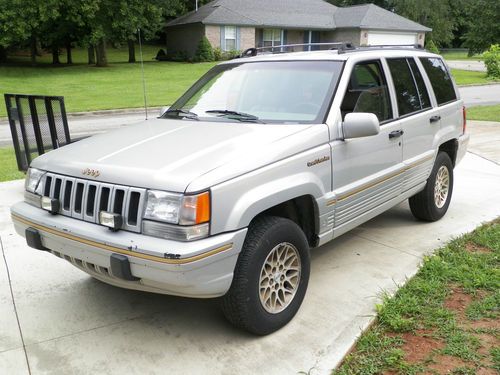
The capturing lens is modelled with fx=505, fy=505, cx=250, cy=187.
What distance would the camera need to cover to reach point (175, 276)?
2.84m

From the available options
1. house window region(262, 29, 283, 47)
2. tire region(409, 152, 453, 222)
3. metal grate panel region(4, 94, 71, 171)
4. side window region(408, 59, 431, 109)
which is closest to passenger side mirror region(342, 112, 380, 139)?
side window region(408, 59, 431, 109)

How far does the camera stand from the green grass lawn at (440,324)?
306 cm

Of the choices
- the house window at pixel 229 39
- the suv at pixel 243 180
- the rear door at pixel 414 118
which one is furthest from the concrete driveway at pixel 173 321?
the house window at pixel 229 39

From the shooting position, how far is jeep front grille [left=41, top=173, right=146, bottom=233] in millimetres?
3004

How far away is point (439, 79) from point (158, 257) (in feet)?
13.6

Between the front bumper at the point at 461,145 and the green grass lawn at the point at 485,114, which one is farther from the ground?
the front bumper at the point at 461,145

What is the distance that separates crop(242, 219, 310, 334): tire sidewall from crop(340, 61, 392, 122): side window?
113cm

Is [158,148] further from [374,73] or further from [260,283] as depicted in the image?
[374,73]

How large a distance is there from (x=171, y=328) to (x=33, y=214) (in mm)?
1249

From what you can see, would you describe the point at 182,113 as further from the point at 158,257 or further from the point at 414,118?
→ the point at 414,118

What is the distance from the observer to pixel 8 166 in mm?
8898

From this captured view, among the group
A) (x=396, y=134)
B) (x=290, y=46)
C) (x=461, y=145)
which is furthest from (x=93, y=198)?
(x=461, y=145)

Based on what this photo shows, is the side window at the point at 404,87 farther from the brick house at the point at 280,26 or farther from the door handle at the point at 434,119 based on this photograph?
the brick house at the point at 280,26

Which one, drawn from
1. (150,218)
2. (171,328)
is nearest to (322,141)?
(150,218)
